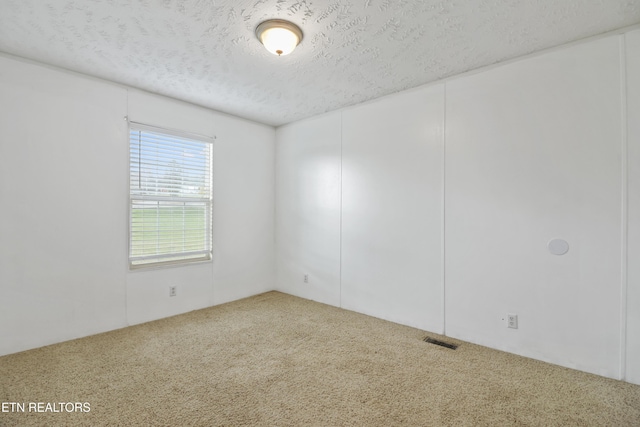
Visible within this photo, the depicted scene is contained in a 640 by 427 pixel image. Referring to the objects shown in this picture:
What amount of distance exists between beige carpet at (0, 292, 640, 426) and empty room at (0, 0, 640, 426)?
20 millimetres

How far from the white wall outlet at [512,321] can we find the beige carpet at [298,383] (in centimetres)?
28

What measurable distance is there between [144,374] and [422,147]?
10.7 feet

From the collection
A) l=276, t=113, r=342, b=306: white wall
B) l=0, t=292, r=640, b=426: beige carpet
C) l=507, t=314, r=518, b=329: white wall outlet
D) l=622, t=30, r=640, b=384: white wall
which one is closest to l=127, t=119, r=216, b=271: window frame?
l=0, t=292, r=640, b=426: beige carpet

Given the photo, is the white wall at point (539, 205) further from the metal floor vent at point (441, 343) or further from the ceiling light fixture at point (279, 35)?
the ceiling light fixture at point (279, 35)

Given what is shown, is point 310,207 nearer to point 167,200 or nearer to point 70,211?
point 167,200

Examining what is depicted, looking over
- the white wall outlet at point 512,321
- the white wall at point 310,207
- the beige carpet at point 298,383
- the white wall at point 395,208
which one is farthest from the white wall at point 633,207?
the white wall at point 310,207

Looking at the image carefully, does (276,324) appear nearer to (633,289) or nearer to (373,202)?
(373,202)

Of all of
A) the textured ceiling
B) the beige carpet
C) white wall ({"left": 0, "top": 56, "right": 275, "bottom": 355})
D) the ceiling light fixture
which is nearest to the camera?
the beige carpet

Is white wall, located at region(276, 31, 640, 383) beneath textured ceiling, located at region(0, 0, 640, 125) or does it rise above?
beneath

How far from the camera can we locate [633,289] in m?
2.16

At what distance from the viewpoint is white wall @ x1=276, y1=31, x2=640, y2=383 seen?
223 cm

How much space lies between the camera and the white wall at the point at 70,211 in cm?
261

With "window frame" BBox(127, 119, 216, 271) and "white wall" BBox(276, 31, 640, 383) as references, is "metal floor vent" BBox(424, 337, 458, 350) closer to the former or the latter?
"white wall" BBox(276, 31, 640, 383)

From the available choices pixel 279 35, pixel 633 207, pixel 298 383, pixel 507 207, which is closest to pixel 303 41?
pixel 279 35
